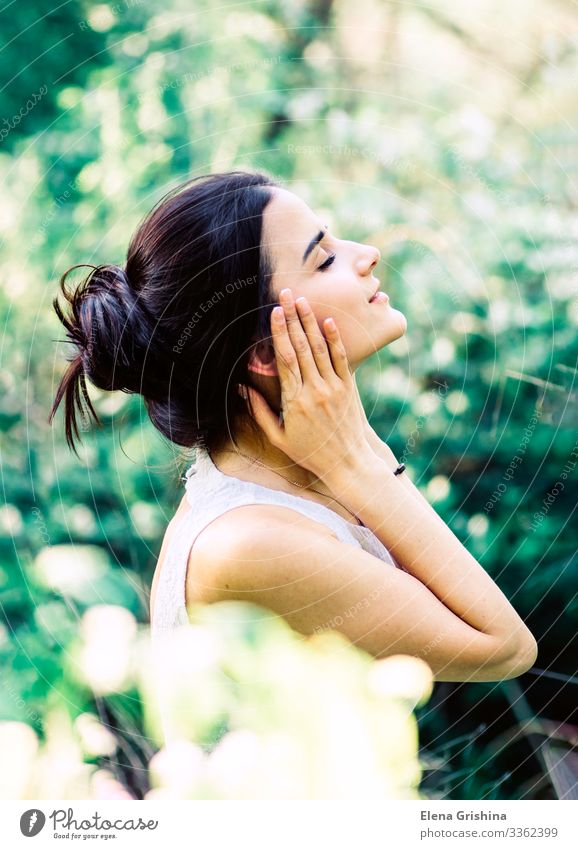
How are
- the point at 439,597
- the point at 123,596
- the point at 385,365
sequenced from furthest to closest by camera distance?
the point at 385,365, the point at 123,596, the point at 439,597

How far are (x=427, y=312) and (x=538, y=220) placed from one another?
28 cm

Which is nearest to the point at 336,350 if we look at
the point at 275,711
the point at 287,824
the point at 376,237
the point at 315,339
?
the point at 315,339

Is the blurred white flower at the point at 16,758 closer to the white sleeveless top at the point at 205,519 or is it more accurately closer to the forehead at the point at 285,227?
the white sleeveless top at the point at 205,519

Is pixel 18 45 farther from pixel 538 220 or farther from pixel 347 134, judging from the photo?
pixel 538 220

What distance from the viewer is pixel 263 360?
99 cm

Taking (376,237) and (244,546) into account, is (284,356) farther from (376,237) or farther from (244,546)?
(376,237)

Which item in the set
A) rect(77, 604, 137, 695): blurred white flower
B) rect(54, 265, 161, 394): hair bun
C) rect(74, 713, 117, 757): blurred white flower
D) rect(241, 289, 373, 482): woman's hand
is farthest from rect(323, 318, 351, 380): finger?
rect(74, 713, 117, 757): blurred white flower

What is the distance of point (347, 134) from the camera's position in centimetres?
170

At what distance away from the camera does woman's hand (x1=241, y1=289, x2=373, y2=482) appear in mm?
962

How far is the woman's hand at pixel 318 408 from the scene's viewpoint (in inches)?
37.9

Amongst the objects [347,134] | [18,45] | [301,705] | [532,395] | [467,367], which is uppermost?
[18,45]

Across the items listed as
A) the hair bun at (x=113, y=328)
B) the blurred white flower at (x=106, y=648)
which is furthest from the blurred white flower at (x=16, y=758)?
the hair bun at (x=113, y=328)

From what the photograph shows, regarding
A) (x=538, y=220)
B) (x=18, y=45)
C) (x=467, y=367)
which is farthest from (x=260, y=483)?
(x=18, y=45)

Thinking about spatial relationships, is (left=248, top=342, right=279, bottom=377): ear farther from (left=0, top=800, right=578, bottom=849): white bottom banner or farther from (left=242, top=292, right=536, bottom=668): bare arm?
(left=0, top=800, right=578, bottom=849): white bottom banner
